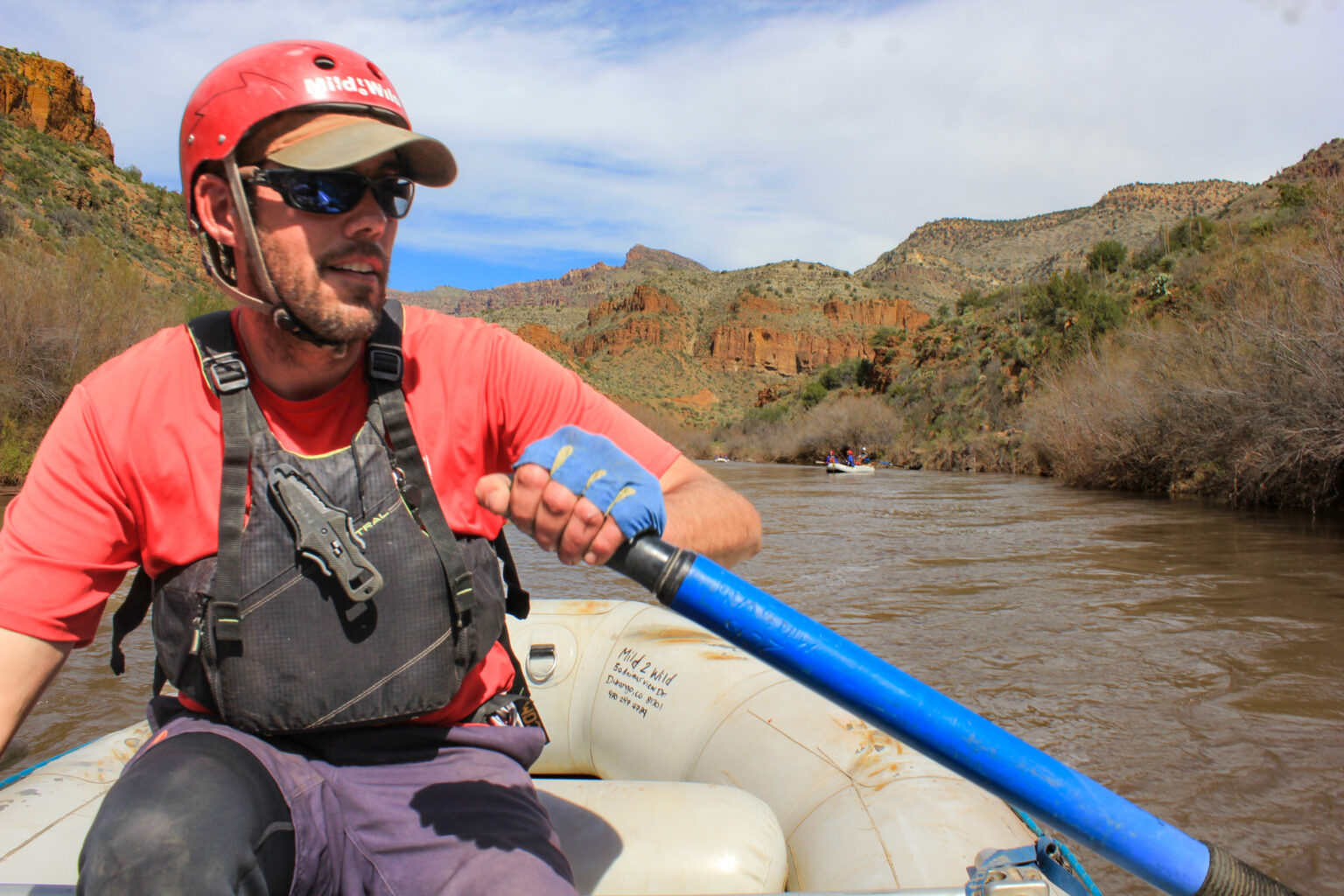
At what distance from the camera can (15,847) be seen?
1.59 metres

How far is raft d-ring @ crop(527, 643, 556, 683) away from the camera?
2.93 meters

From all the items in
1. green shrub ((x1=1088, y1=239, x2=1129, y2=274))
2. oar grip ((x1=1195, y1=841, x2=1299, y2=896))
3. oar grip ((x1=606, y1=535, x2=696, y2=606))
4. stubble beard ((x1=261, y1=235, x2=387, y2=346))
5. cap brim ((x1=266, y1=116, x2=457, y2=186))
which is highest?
green shrub ((x1=1088, y1=239, x2=1129, y2=274))

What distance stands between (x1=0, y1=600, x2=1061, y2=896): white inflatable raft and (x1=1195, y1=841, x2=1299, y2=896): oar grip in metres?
0.21

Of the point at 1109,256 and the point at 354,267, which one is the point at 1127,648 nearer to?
the point at 354,267

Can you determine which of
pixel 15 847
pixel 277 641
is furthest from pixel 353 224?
pixel 15 847

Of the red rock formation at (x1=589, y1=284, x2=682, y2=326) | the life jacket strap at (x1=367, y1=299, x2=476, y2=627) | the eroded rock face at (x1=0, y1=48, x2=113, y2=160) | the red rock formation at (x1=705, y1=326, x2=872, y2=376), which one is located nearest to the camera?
the life jacket strap at (x1=367, y1=299, x2=476, y2=627)

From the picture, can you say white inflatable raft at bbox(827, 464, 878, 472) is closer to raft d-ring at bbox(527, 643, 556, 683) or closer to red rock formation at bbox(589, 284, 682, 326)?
raft d-ring at bbox(527, 643, 556, 683)

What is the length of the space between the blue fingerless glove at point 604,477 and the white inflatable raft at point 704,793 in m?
0.61

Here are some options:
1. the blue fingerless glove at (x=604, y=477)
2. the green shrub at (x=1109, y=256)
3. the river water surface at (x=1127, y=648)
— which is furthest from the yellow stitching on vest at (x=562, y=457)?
the green shrub at (x=1109, y=256)

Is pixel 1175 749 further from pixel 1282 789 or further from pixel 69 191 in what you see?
pixel 69 191

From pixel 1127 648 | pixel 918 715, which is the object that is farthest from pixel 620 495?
pixel 1127 648

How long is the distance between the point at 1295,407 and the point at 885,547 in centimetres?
532

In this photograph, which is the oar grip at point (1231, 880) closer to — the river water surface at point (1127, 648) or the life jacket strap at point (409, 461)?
the life jacket strap at point (409, 461)

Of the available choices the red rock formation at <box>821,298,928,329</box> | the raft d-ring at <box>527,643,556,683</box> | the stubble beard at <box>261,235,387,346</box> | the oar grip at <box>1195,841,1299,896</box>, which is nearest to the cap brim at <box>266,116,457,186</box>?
the stubble beard at <box>261,235,387,346</box>
